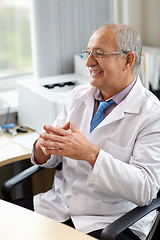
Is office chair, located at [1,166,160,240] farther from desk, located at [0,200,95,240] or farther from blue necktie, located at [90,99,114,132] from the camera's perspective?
blue necktie, located at [90,99,114,132]

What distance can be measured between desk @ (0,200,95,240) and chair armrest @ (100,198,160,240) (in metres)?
0.17

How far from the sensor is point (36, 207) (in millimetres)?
1914

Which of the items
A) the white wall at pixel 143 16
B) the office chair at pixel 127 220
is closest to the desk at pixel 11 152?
the office chair at pixel 127 220

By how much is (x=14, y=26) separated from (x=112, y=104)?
1.43 m

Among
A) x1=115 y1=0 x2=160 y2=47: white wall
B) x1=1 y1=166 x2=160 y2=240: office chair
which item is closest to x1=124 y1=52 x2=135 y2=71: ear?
x1=1 y1=166 x2=160 y2=240: office chair

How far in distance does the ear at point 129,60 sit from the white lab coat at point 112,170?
0.31ft

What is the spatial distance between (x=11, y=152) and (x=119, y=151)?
71 centimetres

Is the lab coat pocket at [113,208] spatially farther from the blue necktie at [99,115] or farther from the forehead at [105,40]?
the forehead at [105,40]

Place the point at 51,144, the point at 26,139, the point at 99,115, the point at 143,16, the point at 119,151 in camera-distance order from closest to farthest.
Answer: the point at 51,144, the point at 119,151, the point at 99,115, the point at 26,139, the point at 143,16

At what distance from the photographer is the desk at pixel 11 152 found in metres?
2.10

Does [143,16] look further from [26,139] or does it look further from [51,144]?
[51,144]

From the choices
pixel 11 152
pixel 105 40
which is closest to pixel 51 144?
pixel 105 40

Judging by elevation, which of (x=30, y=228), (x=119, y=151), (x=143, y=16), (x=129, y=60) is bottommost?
(x=30, y=228)

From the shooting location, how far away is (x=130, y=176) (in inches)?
62.2
